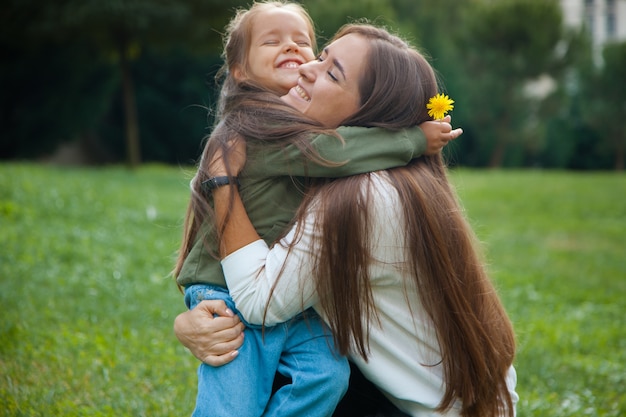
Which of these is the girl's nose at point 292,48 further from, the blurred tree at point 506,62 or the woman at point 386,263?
the blurred tree at point 506,62

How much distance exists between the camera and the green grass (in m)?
4.35

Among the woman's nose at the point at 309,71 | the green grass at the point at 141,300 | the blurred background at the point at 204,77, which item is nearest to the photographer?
the woman's nose at the point at 309,71

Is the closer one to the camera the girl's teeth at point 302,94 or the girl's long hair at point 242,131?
the girl's long hair at point 242,131

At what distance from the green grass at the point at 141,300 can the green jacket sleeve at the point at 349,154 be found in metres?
0.52

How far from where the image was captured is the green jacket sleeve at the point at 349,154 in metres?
2.53

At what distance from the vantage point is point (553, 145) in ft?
127

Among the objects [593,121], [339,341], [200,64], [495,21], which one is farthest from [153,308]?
[593,121]

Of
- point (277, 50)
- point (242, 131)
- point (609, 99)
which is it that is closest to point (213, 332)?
point (242, 131)

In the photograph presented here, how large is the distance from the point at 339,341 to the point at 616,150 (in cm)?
3762

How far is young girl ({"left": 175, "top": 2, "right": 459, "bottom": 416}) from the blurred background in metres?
8.99

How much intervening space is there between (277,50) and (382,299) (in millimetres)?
1108

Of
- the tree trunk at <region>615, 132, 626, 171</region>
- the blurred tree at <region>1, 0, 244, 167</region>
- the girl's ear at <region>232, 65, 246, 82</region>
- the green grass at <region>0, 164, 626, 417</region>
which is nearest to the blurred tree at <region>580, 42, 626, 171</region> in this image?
the tree trunk at <region>615, 132, 626, 171</region>

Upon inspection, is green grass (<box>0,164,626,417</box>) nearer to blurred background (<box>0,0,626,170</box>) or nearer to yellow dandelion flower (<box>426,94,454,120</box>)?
yellow dandelion flower (<box>426,94,454,120</box>)

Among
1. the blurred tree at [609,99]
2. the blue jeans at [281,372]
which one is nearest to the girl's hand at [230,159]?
the blue jeans at [281,372]
